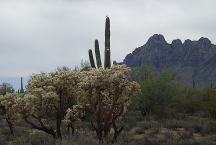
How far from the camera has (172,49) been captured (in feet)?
451

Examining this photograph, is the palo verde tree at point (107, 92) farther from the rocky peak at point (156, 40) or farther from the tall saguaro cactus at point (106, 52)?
the rocky peak at point (156, 40)

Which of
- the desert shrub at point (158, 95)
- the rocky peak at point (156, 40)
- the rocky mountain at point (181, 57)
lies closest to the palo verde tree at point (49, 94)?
the desert shrub at point (158, 95)

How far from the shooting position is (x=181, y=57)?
130 metres

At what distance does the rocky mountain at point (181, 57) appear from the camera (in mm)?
117625

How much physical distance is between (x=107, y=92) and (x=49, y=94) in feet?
7.73

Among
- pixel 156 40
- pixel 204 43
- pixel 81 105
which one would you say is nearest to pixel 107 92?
pixel 81 105

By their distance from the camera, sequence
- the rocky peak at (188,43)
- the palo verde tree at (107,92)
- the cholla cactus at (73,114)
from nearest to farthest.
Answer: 1. the palo verde tree at (107,92)
2. the cholla cactus at (73,114)
3. the rocky peak at (188,43)

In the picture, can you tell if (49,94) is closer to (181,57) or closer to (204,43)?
(204,43)

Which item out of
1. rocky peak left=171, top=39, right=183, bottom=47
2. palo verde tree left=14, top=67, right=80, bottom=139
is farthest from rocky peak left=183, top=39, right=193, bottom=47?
palo verde tree left=14, top=67, right=80, bottom=139

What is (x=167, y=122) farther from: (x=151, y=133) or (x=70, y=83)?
(x=70, y=83)

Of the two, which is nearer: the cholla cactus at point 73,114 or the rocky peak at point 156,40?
the cholla cactus at point 73,114

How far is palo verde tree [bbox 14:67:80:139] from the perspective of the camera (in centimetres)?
1956

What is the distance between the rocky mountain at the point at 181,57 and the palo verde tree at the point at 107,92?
307 ft

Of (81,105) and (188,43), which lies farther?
(188,43)
